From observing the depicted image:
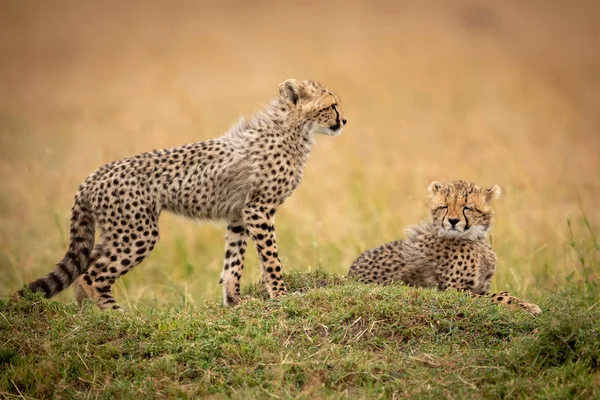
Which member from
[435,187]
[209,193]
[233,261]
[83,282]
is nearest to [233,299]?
[233,261]

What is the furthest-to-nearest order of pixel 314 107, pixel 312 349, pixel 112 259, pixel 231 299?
pixel 314 107
pixel 231 299
pixel 112 259
pixel 312 349

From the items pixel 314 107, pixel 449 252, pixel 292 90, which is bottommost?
pixel 449 252

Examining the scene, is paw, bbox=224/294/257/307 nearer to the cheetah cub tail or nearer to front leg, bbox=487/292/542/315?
the cheetah cub tail

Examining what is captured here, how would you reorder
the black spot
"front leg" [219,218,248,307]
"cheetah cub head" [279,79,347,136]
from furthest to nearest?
the black spot, "cheetah cub head" [279,79,347,136], "front leg" [219,218,248,307]

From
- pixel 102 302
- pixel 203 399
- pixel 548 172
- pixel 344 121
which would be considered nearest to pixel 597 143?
pixel 548 172

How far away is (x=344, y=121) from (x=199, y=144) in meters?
0.93

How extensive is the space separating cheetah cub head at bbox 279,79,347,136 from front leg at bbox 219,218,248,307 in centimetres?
77

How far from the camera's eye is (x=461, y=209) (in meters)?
5.91

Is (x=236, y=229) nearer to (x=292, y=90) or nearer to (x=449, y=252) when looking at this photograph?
(x=292, y=90)

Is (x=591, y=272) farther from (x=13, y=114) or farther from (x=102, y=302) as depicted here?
(x=13, y=114)

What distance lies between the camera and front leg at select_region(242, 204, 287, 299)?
227 inches

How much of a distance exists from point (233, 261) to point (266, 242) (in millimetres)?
443

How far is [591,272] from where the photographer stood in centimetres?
698

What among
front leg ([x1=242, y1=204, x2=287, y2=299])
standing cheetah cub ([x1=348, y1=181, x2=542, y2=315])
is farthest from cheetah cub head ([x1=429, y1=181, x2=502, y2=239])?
front leg ([x1=242, y1=204, x2=287, y2=299])
